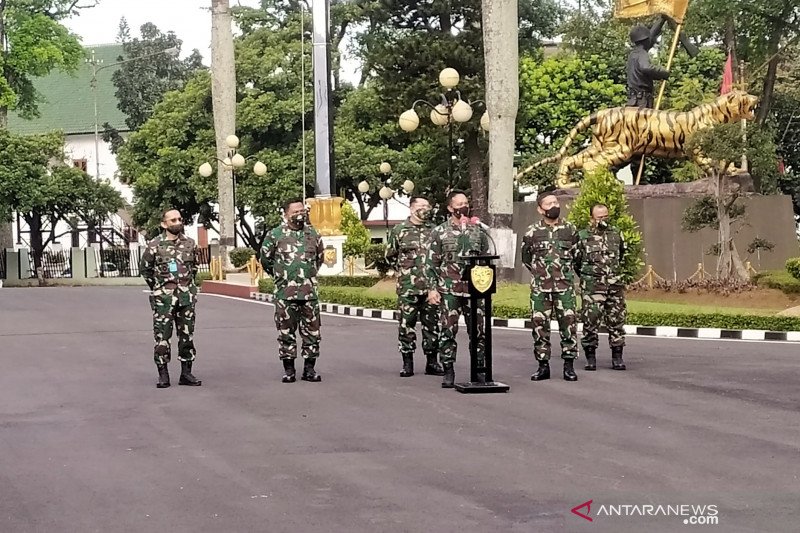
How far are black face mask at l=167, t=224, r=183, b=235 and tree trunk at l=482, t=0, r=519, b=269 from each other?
14.6 m

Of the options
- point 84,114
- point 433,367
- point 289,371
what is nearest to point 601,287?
point 433,367

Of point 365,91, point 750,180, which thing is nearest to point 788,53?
point 750,180

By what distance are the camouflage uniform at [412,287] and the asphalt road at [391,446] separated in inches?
13.4

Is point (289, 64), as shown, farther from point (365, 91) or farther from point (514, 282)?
point (514, 282)

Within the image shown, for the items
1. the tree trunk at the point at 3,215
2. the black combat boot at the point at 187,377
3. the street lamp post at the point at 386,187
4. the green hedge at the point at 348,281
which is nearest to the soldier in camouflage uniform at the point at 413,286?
the black combat boot at the point at 187,377

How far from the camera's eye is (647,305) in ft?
72.0

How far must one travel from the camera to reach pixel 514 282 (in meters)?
28.1

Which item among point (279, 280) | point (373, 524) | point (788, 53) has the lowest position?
point (373, 524)

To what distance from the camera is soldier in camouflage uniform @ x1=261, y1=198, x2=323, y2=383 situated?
13234 millimetres

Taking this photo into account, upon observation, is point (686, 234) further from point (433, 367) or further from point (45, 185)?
point (45, 185)

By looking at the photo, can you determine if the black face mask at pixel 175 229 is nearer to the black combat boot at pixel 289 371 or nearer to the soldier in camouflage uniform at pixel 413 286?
the black combat boot at pixel 289 371

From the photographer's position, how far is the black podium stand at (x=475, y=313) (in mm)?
12320

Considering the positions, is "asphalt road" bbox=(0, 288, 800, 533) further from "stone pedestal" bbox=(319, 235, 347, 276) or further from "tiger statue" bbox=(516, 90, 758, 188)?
"stone pedestal" bbox=(319, 235, 347, 276)

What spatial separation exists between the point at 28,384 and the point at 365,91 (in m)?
37.6
